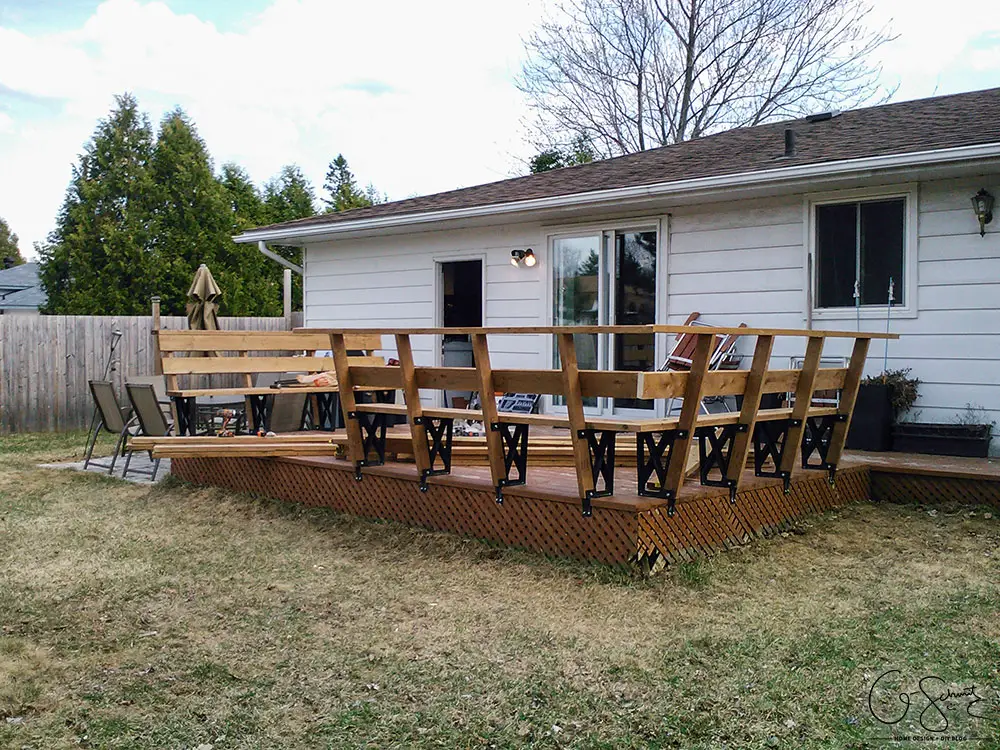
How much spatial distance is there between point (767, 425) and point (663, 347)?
2.87 m

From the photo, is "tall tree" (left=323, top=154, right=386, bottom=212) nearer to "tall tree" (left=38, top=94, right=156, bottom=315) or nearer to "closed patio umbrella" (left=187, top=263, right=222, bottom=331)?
"tall tree" (left=38, top=94, right=156, bottom=315)

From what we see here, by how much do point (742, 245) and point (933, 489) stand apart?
104 inches

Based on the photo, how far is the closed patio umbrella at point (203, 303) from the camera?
928 centimetres

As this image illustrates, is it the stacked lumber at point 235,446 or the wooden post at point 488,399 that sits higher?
the wooden post at point 488,399

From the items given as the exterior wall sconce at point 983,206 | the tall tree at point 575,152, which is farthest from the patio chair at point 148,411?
the tall tree at point 575,152

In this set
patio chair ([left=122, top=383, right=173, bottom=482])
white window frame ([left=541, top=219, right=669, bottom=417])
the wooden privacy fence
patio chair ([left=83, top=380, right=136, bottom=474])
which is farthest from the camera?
the wooden privacy fence

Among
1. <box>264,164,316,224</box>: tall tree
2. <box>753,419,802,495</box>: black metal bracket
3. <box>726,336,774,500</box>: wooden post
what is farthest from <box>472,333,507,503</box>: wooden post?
<box>264,164,316,224</box>: tall tree

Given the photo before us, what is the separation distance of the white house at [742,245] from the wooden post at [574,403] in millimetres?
3326

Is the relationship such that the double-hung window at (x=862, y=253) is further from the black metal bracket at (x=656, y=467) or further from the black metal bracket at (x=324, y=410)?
the black metal bracket at (x=324, y=410)

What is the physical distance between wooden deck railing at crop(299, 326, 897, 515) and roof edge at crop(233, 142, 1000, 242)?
1.34 m

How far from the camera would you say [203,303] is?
9391 mm

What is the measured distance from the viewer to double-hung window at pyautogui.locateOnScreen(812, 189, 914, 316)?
6.86 m

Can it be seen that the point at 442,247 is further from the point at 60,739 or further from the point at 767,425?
the point at 60,739

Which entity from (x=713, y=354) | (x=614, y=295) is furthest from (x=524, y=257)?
(x=713, y=354)
